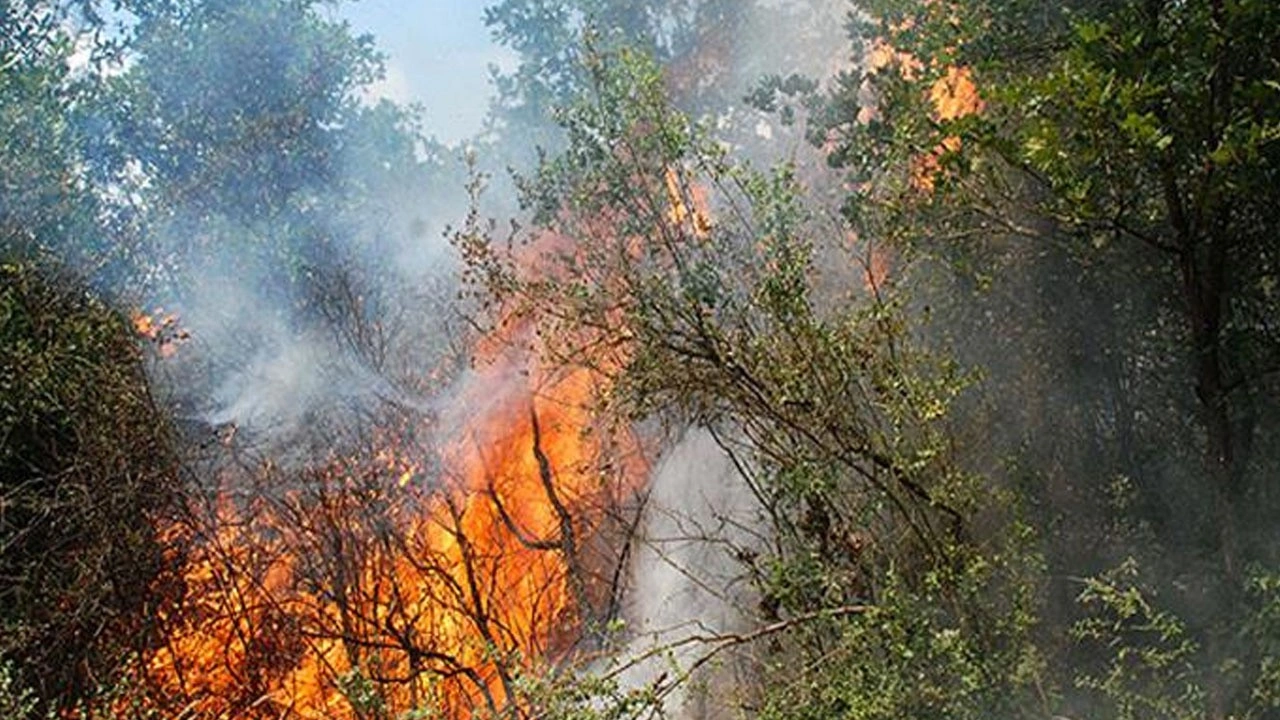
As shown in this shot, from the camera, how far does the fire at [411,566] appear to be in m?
12.6

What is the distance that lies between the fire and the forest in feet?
0.24

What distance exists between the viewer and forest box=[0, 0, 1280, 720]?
7.54m

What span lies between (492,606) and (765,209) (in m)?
8.09

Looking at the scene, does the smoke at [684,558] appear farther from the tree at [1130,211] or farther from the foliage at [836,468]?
the foliage at [836,468]

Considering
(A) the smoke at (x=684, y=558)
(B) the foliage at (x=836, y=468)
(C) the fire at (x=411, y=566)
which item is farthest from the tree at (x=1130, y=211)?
(C) the fire at (x=411, y=566)

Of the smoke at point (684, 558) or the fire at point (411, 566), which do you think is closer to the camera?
the fire at point (411, 566)

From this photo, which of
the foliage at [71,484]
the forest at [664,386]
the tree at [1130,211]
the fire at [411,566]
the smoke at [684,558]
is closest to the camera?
the tree at [1130,211]

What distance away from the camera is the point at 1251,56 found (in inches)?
256

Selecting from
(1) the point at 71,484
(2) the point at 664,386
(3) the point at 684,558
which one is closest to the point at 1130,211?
(2) the point at 664,386

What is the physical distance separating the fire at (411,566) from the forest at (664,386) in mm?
72

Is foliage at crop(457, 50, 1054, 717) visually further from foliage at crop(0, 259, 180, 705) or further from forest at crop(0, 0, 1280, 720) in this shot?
foliage at crop(0, 259, 180, 705)

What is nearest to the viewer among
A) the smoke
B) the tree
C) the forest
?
the tree

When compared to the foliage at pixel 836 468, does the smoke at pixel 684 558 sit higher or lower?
higher

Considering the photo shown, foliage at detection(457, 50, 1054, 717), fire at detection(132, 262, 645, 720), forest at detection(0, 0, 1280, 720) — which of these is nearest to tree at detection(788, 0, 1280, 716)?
forest at detection(0, 0, 1280, 720)
